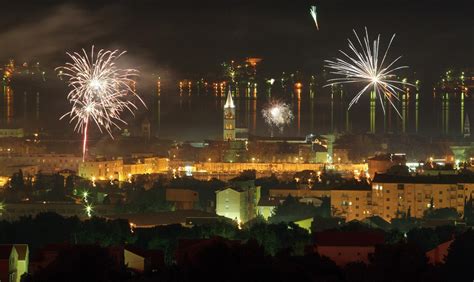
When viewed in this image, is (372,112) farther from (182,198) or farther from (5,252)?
(5,252)

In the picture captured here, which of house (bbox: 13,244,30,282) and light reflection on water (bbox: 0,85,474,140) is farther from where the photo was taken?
light reflection on water (bbox: 0,85,474,140)

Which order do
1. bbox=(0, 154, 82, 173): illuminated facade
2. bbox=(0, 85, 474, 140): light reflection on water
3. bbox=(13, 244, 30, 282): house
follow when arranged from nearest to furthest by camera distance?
bbox=(13, 244, 30, 282): house < bbox=(0, 154, 82, 173): illuminated facade < bbox=(0, 85, 474, 140): light reflection on water

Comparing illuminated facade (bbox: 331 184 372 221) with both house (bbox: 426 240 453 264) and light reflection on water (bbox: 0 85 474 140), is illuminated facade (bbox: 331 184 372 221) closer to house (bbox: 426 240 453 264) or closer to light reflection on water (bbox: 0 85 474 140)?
house (bbox: 426 240 453 264)

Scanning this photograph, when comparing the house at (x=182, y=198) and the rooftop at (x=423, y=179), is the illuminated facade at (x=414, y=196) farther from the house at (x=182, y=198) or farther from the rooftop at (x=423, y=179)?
the house at (x=182, y=198)

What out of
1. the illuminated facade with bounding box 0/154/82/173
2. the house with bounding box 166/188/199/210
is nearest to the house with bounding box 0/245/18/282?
the house with bounding box 166/188/199/210

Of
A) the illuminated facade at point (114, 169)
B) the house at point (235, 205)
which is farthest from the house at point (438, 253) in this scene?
the illuminated facade at point (114, 169)

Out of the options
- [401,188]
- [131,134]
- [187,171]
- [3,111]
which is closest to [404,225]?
[401,188]

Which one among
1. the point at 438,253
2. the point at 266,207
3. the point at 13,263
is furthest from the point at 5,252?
the point at 266,207
